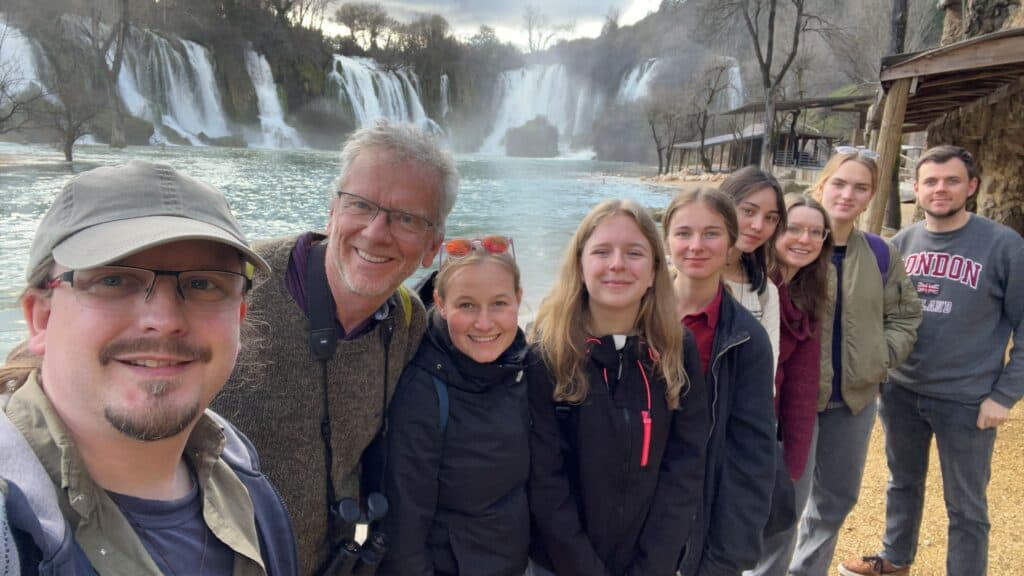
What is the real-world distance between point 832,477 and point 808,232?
3.83 feet

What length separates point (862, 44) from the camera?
94.8ft

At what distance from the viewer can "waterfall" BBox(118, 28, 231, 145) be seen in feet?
86.4

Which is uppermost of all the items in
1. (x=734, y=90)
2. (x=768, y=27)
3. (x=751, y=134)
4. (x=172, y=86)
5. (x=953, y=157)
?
(x=734, y=90)

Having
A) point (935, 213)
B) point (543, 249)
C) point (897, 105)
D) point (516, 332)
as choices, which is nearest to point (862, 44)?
point (543, 249)

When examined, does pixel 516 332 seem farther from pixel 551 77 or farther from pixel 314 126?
pixel 551 77

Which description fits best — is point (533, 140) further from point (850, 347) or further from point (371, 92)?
point (850, 347)

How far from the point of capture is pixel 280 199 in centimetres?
1881

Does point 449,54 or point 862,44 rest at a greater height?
point 449,54

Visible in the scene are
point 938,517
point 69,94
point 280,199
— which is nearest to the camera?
point 938,517

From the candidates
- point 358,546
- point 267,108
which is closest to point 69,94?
point 267,108

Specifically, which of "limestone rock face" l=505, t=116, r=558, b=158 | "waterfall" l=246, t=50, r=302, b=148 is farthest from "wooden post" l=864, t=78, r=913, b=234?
"limestone rock face" l=505, t=116, r=558, b=158

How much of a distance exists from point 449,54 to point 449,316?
55064 mm

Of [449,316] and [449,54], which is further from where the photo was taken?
[449,54]

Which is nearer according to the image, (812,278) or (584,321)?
(584,321)
